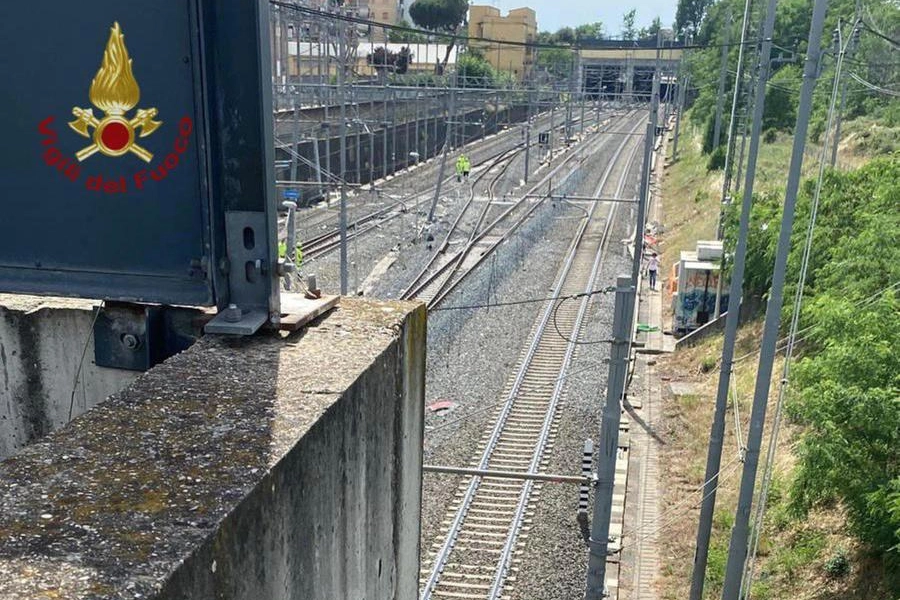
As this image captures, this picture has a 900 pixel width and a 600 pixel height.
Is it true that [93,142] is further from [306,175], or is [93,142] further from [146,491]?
[306,175]

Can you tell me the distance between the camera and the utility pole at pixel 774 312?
5.68 m

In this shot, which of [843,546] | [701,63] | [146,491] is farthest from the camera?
[701,63]

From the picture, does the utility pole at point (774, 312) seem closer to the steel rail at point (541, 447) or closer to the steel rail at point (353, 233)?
the steel rail at point (541, 447)

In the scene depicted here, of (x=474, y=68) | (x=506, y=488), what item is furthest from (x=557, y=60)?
(x=506, y=488)

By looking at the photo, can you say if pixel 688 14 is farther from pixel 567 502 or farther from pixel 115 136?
pixel 115 136

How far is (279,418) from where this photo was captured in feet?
7.68

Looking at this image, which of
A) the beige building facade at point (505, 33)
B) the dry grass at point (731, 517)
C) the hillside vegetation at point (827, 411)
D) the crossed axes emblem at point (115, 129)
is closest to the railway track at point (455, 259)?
the dry grass at point (731, 517)

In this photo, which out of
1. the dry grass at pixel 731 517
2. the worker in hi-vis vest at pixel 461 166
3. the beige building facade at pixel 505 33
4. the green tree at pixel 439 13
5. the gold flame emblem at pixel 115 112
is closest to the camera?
the gold flame emblem at pixel 115 112

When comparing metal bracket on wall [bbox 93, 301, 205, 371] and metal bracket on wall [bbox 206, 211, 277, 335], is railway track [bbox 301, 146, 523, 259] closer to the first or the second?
metal bracket on wall [bbox 93, 301, 205, 371]

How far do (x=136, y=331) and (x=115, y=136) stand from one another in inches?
28.3

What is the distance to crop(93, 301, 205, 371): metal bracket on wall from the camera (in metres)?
3.19

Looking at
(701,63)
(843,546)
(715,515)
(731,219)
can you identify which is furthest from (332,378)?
(701,63)

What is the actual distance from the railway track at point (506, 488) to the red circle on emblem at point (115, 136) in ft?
20.5

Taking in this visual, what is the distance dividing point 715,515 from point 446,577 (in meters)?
3.55
